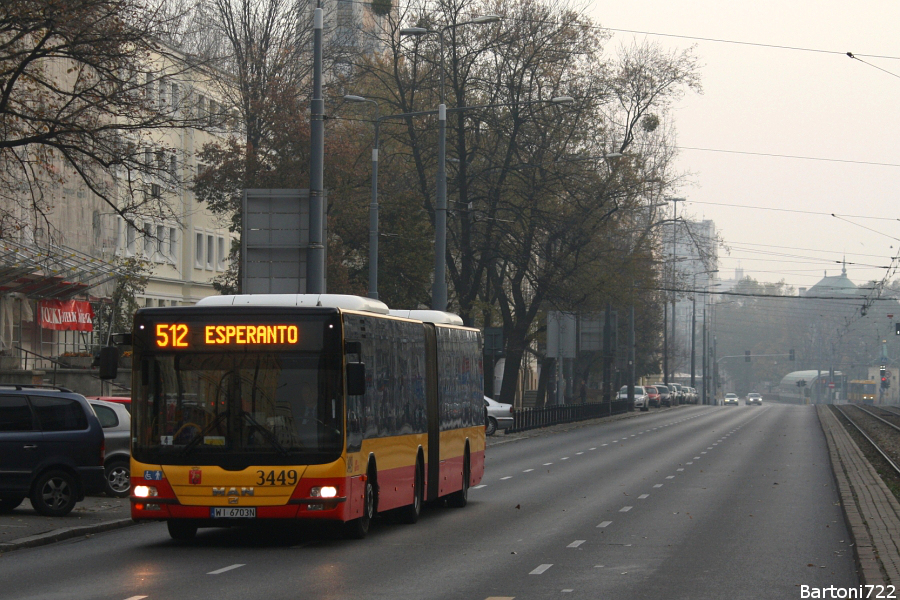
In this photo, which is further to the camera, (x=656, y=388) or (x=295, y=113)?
(x=656, y=388)

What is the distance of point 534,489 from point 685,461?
8.96m

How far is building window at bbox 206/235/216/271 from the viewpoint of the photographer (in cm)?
7231

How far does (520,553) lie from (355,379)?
2313 millimetres

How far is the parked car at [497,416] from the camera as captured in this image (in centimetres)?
4472

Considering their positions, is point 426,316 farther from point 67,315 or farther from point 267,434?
point 67,315

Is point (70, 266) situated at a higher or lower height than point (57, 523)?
higher

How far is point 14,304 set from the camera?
4566 centimetres

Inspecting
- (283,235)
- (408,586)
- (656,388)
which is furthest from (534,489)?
(656,388)

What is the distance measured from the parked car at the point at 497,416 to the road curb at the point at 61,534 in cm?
2785

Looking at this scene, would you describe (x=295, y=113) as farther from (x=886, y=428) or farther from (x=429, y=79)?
(x=886, y=428)

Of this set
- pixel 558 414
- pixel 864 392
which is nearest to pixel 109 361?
pixel 558 414

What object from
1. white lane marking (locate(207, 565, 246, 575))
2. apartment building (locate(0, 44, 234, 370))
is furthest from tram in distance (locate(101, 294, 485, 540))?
apartment building (locate(0, 44, 234, 370))

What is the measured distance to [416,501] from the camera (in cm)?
1739

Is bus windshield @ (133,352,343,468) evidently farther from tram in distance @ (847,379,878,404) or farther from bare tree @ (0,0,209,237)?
tram in distance @ (847,379,878,404)
